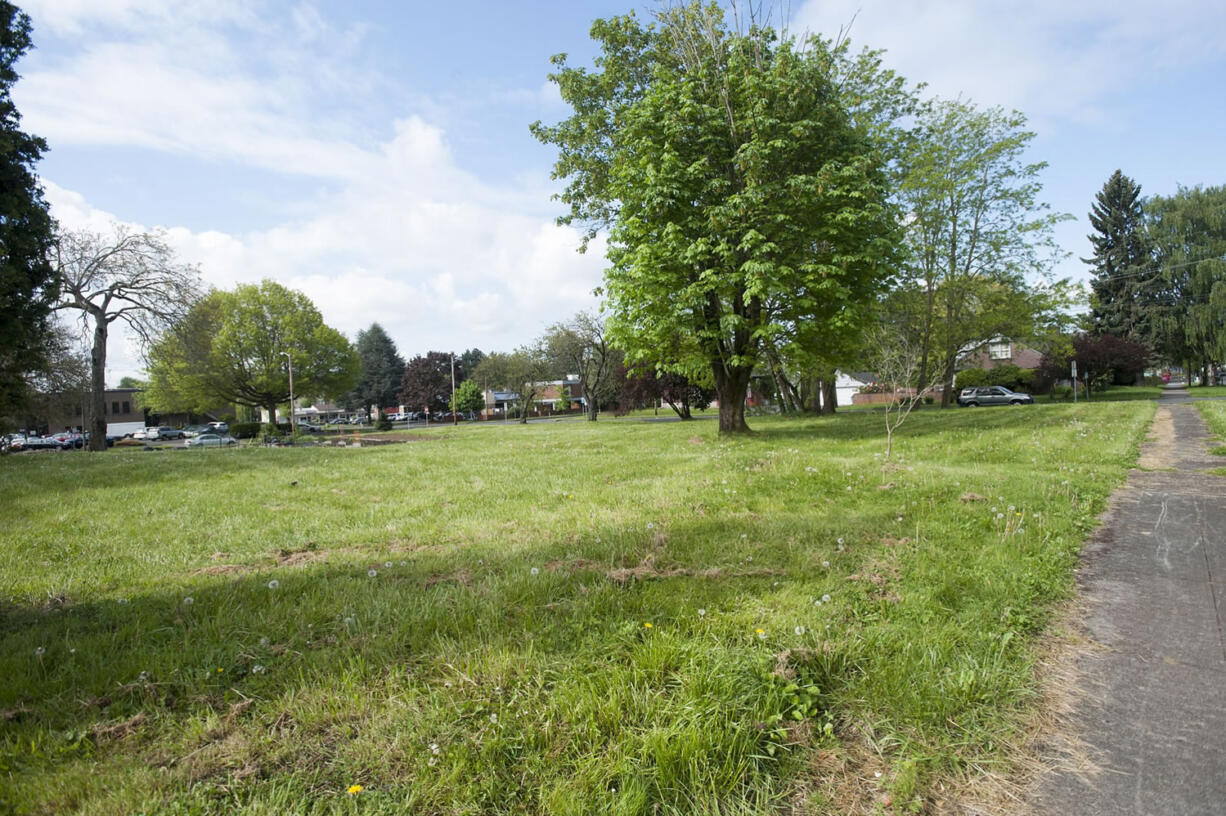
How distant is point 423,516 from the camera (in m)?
6.80

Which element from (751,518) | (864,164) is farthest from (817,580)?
(864,164)

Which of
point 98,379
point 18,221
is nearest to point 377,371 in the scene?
point 98,379

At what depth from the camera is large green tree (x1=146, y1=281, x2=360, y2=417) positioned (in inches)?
1802

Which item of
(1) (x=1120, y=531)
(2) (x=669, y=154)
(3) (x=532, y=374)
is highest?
(2) (x=669, y=154)

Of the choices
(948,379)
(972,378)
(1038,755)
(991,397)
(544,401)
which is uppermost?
(972,378)

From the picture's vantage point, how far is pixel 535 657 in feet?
9.17

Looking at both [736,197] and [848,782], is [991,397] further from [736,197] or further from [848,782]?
[848,782]

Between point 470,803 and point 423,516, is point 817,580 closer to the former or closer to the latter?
point 470,803

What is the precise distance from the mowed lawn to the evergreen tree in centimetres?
5856

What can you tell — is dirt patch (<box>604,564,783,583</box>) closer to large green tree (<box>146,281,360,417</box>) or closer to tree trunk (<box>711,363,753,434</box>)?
tree trunk (<box>711,363,753,434</box>)

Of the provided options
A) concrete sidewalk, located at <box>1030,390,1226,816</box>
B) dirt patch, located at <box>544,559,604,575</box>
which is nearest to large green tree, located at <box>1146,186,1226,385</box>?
concrete sidewalk, located at <box>1030,390,1226,816</box>

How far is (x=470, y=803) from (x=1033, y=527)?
555 centimetres

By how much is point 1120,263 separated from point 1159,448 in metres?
54.1

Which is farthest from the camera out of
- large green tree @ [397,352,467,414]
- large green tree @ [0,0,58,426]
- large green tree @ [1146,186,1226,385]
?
large green tree @ [397,352,467,414]
